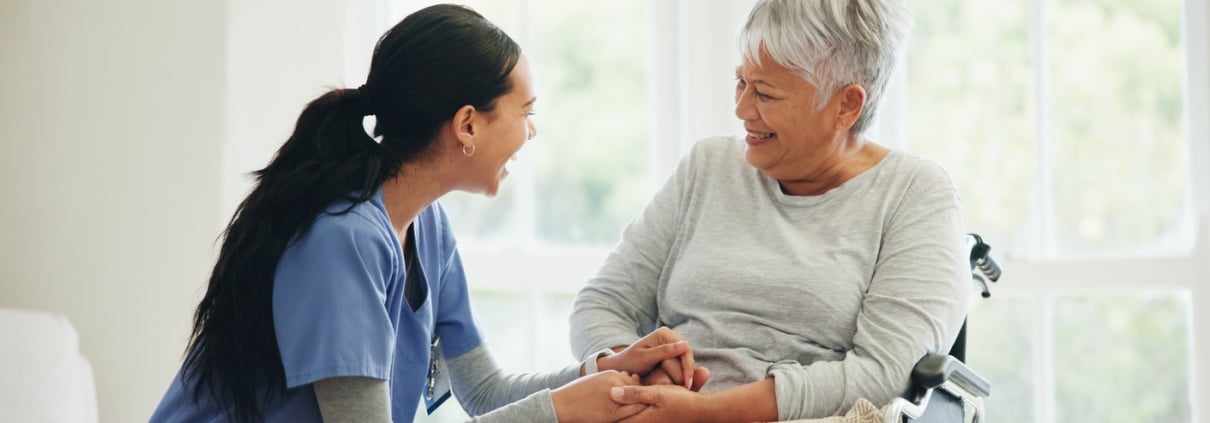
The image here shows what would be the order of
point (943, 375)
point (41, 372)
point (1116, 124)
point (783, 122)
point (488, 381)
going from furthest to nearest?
1. point (1116, 124)
2. point (41, 372)
3. point (488, 381)
4. point (783, 122)
5. point (943, 375)

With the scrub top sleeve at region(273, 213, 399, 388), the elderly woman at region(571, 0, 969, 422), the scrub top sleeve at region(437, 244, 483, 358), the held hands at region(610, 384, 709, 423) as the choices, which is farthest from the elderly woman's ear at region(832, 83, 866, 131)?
the scrub top sleeve at region(273, 213, 399, 388)

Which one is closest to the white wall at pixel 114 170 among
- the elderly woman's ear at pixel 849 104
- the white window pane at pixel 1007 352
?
A: the elderly woman's ear at pixel 849 104

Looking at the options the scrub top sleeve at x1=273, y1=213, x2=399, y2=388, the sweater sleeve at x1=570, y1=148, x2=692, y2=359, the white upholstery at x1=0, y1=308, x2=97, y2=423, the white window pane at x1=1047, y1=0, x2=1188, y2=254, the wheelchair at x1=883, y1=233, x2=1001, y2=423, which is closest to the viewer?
the scrub top sleeve at x1=273, y1=213, x2=399, y2=388

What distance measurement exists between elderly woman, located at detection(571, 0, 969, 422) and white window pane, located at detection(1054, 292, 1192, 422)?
3.22ft

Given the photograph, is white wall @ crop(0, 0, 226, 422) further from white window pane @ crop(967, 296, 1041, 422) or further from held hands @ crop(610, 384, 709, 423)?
white window pane @ crop(967, 296, 1041, 422)

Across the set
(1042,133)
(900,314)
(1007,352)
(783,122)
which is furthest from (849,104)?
(1007,352)

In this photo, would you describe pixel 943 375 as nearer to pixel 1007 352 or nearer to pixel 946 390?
pixel 946 390

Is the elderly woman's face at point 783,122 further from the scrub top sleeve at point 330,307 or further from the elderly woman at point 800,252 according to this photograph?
the scrub top sleeve at point 330,307

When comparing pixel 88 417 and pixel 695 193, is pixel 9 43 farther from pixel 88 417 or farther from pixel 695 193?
pixel 695 193

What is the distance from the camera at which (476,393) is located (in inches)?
71.1

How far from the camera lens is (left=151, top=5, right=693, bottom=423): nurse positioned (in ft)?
4.46

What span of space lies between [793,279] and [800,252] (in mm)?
46

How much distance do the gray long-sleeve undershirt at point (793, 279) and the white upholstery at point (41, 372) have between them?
951 millimetres

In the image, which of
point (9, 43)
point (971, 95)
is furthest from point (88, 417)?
point (971, 95)
